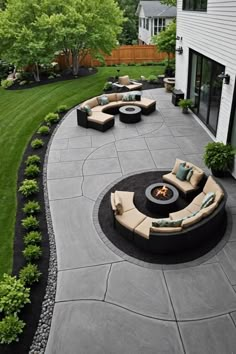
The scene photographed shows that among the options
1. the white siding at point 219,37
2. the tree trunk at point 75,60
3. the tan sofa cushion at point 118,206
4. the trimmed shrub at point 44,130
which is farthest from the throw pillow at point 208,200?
the tree trunk at point 75,60

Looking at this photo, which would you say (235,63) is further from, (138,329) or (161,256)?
(138,329)

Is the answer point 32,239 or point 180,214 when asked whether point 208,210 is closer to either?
point 180,214

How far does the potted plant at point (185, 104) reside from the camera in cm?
1430

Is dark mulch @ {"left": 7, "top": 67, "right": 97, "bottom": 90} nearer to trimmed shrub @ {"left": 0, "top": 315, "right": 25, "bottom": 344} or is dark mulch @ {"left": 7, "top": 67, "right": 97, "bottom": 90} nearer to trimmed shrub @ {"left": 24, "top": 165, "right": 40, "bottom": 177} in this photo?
trimmed shrub @ {"left": 24, "top": 165, "right": 40, "bottom": 177}

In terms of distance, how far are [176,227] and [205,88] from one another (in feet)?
27.5

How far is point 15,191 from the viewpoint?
30.2 feet

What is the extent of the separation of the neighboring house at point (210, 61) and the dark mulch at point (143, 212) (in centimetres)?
322

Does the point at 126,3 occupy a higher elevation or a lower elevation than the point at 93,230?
higher

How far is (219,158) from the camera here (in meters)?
9.02

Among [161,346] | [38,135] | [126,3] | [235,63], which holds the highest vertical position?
[126,3]

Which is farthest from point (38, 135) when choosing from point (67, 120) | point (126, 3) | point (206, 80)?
point (126, 3)

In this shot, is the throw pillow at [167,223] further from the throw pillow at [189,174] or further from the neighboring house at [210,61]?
the neighboring house at [210,61]

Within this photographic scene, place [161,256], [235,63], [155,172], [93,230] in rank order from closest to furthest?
[161,256] < [93,230] < [235,63] < [155,172]

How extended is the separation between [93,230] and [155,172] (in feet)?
11.0
